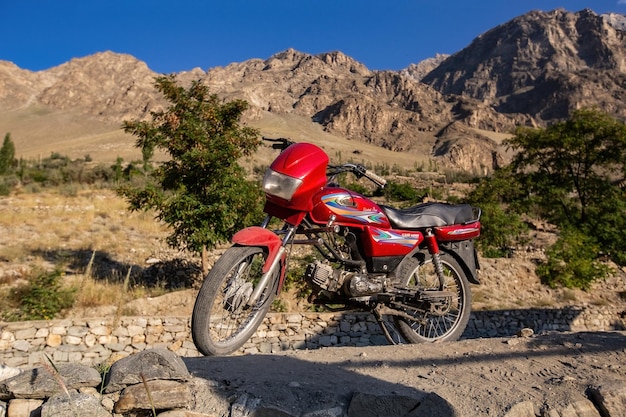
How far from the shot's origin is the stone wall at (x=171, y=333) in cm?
761

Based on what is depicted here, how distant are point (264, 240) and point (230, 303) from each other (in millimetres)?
549

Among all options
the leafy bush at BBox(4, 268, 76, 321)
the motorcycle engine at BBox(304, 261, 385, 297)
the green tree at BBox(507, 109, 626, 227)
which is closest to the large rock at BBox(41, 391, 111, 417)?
the motorcycle engine at BBox(304, 261, 385, 297)

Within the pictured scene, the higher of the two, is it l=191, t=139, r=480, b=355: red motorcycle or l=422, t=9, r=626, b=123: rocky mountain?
l=422, t=9, r=626, b=123: rocky mountain

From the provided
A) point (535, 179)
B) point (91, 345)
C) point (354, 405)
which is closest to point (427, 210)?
point (354, 405)

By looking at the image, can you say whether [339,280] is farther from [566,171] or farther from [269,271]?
[566,171]

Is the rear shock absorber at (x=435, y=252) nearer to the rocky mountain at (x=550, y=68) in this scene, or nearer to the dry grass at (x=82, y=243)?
the dry grass at (x=82, y=243)

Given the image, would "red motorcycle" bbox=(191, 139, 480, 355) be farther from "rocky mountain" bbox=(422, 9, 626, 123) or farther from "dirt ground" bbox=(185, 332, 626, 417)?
"rocky mountain" bbox=(422, 9, 626, 123)

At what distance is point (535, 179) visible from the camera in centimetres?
1894

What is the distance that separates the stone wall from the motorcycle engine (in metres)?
3.83

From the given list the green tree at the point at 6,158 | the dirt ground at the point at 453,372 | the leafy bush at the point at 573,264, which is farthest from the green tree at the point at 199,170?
the green tree at the point at 6,158

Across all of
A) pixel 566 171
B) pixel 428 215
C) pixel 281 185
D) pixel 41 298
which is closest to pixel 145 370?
pixel 281 185

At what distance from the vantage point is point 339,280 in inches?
153

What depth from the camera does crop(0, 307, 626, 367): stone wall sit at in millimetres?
7605

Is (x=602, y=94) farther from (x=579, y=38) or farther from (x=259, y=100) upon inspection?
(x=259, y=100)
